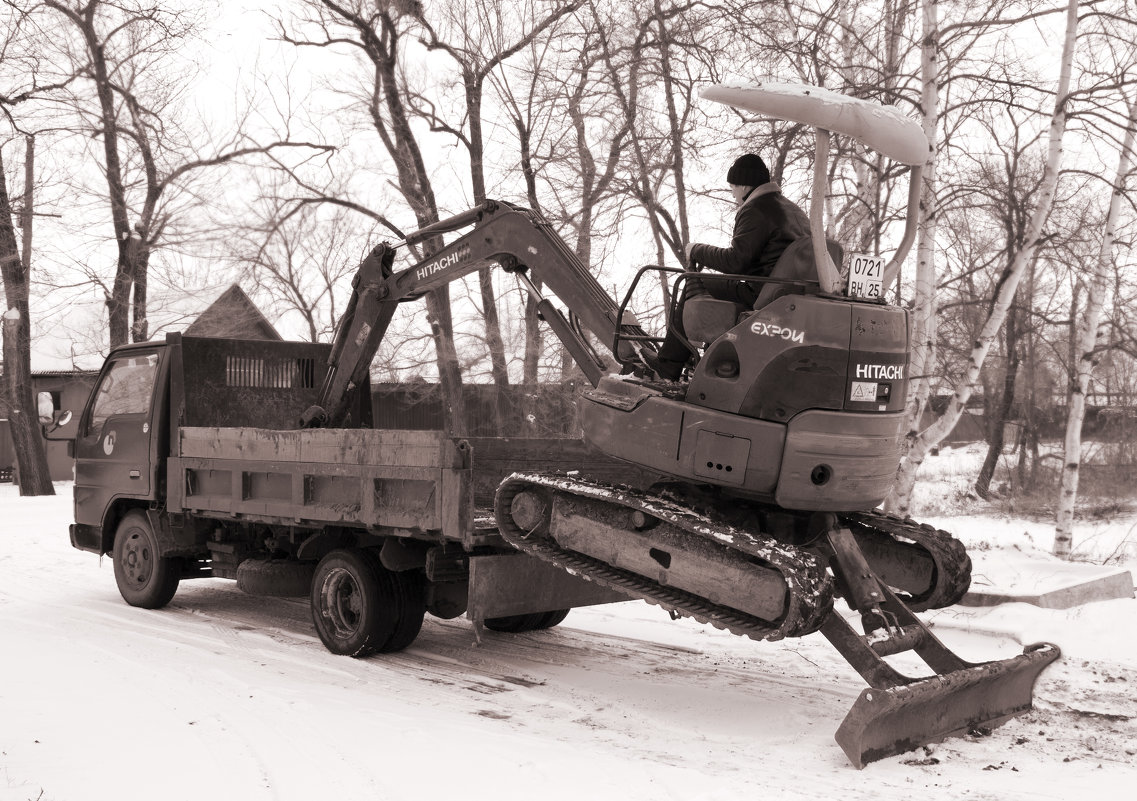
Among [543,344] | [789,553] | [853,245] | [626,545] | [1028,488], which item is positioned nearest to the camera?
[789,553]

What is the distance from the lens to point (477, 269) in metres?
8.15

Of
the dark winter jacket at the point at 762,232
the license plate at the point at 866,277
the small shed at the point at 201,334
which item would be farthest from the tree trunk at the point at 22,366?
the license plate at the point at 866,277

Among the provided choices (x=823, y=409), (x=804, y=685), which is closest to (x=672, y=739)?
(x=804, y=685)

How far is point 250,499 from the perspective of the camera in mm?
7941

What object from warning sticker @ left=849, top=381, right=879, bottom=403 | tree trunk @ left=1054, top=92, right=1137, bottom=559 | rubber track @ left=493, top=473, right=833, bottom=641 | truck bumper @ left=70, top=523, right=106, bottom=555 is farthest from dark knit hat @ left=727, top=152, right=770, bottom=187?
tree trunk @ left=1054, top=92, right=1137, bottom=559

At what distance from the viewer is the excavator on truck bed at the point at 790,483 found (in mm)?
5262

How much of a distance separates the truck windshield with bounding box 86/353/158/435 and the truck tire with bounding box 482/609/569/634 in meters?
3.49

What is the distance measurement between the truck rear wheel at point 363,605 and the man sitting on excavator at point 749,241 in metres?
2.52

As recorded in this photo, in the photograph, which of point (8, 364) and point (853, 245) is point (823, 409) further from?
point (8, 364)

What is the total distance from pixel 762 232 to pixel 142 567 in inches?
246

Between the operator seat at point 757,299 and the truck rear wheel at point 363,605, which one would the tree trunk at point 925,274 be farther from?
the truck rear wheel at point 363,605

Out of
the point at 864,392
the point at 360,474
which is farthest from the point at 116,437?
the point at 864,392

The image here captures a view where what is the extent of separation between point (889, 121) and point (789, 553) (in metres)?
2.18

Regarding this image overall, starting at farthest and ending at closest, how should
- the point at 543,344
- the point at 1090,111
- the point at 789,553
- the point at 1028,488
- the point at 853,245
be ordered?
the point at 1028,488
the point at 543,344
the point at 853,245
the point at 1090,111
the point at 789,553
